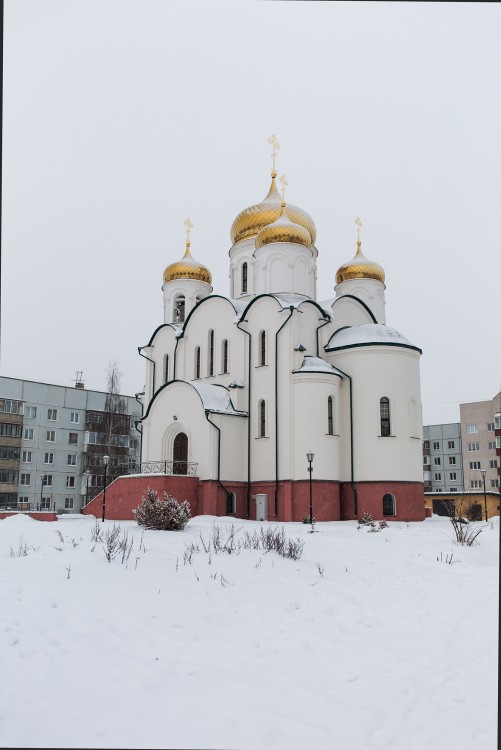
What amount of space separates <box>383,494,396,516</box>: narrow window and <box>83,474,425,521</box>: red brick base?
202 millimetres

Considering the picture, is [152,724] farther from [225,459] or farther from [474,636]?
[225,459]

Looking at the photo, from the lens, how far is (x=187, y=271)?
3162 cm

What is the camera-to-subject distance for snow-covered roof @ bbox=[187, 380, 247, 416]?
2456 cm

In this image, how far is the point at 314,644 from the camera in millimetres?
7457

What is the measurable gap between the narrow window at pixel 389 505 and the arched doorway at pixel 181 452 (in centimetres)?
701

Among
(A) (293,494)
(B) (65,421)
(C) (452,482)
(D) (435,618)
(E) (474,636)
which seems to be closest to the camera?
(E) (474,636)

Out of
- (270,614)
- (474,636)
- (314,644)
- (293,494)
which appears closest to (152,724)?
(314,644)

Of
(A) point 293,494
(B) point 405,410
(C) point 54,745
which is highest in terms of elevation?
(B) point 405,410

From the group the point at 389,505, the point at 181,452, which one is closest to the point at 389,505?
the point at 389,505

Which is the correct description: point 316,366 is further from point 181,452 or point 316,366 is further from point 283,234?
point 283,234

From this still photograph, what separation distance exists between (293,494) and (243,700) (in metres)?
18.0

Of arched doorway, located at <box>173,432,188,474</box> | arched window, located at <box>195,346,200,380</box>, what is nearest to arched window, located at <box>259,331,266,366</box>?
arched window, located at <box>195,346,200,380</box>

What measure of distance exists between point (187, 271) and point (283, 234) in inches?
232

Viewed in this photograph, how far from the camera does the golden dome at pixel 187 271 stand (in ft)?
104
